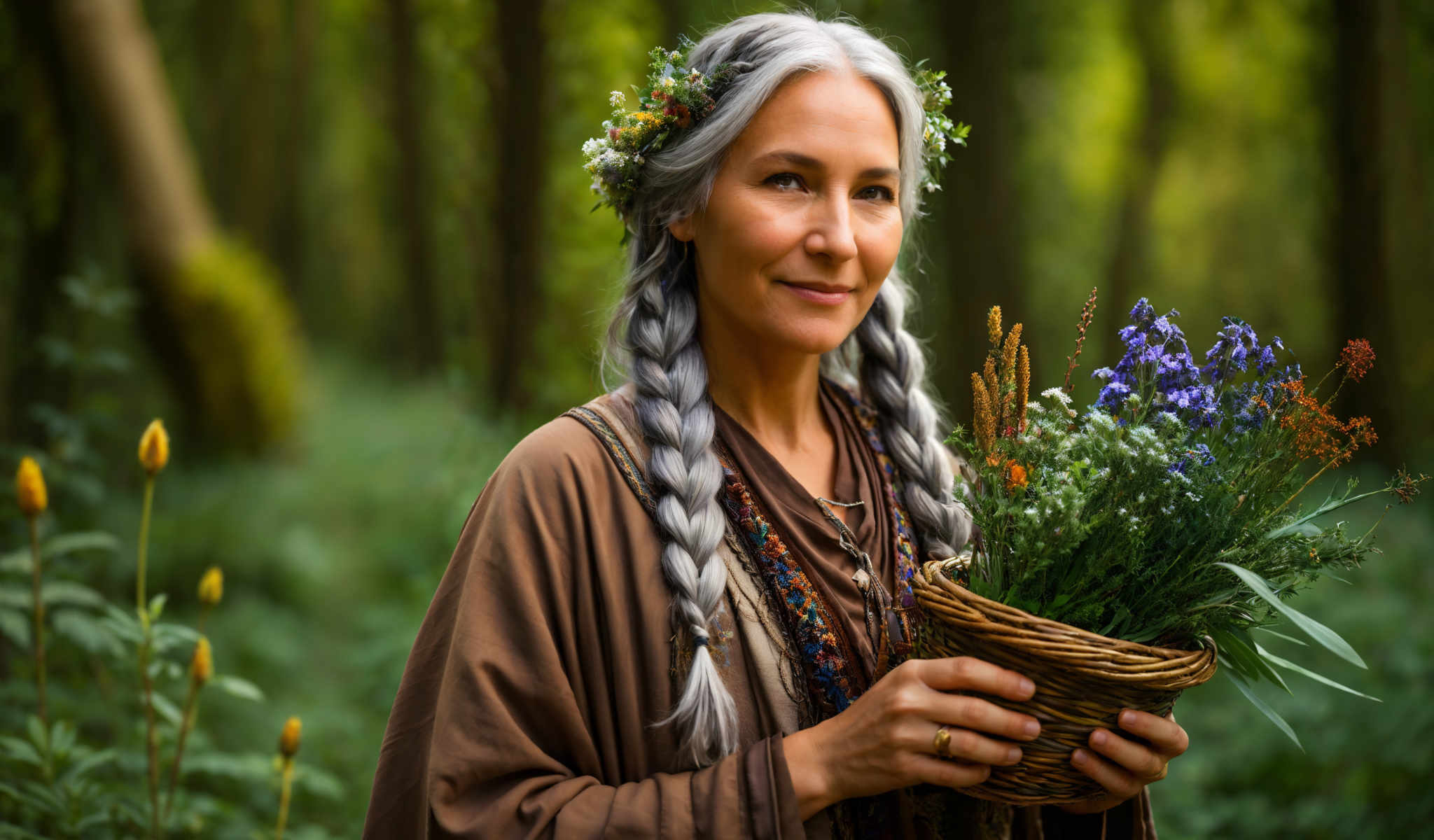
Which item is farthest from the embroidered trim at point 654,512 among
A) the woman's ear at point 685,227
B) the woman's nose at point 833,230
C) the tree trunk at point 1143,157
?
the tree trunk at point 1143,157

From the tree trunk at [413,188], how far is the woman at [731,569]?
936 centimetres

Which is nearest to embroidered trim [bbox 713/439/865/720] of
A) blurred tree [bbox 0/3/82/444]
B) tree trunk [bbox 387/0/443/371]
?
blurred tree [bbox 0/3/82/444]

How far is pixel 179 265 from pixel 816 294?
6970mm

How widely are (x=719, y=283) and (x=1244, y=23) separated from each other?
976 centimetres

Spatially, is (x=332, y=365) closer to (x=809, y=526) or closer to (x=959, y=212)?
(x=959, y=212)

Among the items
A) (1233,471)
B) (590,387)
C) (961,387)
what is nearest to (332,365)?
(590,387)

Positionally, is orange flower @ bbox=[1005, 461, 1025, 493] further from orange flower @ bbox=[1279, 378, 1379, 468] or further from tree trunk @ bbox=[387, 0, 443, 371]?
tree trunk @ bbox=[387, 0, 443, 371]

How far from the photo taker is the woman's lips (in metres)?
1.86

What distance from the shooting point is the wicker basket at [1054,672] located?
1395 millimetres

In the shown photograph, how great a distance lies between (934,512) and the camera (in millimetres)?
2092

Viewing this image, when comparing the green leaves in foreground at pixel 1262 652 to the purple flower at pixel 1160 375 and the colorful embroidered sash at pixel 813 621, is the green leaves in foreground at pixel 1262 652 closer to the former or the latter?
the purple flower at pixel 1160 375

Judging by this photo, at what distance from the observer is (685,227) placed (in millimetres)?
1988

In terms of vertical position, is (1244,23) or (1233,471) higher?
(1244,23)

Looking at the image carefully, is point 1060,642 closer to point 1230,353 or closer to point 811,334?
point 1230,353
